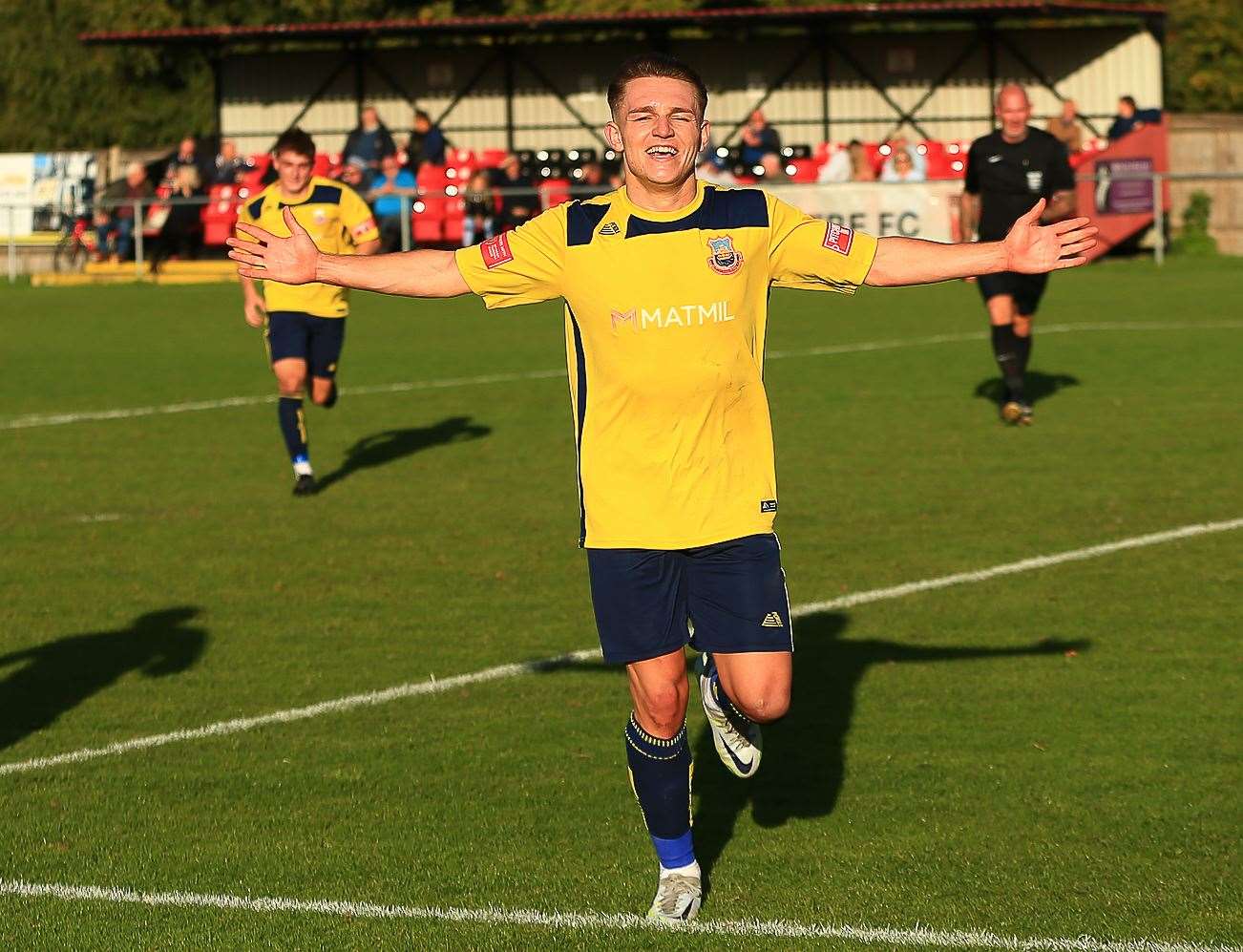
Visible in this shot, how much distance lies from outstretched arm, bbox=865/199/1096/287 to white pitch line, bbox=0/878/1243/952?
5.41 feet

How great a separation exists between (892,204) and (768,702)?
82.1ft

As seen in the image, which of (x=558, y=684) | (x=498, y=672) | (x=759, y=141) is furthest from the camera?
(x=759, y=141)

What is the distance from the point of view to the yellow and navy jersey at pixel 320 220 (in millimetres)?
13289

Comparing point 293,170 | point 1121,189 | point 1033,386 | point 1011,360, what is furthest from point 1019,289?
point 1121,189

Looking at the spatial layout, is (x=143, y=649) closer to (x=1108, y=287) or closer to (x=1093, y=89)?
(x=1108, y=287)

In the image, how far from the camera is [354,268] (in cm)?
577

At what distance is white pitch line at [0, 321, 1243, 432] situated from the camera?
17.5 meters

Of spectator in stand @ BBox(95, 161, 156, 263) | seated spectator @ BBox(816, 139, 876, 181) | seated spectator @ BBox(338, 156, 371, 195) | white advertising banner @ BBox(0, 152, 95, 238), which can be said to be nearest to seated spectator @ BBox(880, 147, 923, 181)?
seated spectator @ BBox(816, 139, 876, 181)

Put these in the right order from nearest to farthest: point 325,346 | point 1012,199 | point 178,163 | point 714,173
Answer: point 325,346 < point 1012,199 < point 714,173 < point 178,163

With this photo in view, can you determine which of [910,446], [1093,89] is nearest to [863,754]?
[910,446]

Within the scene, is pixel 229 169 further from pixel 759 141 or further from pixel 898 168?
pixel 898 168

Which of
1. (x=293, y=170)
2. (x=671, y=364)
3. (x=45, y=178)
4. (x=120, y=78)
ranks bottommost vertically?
(x=671, y=364)

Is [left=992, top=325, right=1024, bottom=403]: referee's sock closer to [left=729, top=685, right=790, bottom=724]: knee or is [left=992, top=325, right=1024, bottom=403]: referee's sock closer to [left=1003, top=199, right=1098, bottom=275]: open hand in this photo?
[left=1003, top=199, right=1098, bottom=275]: open hand

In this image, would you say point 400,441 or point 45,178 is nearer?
point 400,441
